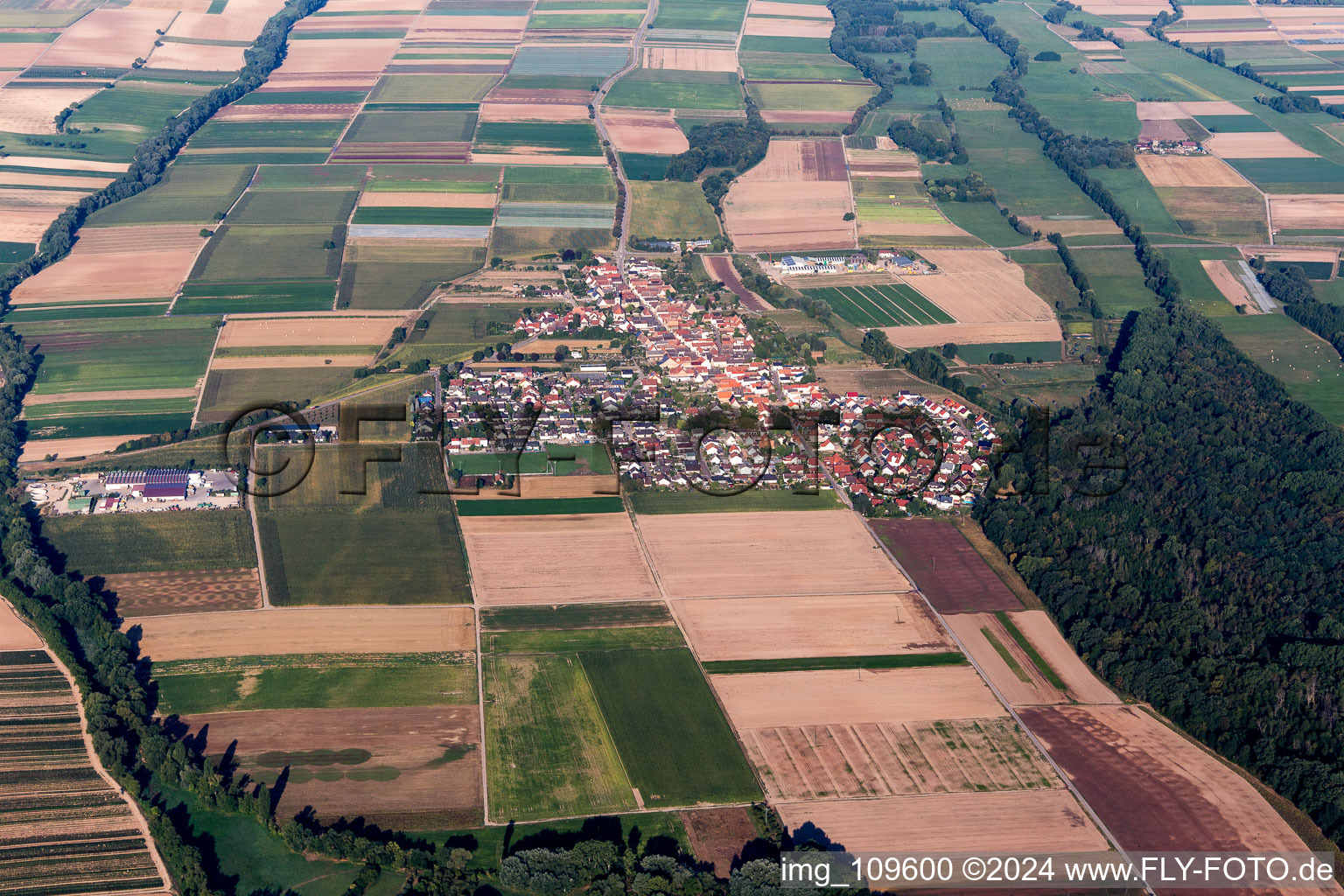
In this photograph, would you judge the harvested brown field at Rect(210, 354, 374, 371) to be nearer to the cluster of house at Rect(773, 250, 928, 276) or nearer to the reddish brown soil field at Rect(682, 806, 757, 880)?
the cluster of house at Rect(773, 250, 928, 276)

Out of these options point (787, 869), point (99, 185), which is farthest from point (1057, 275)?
point (99, 185)

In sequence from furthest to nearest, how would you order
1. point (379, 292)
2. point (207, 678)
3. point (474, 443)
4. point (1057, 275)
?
point (1057, 275), point (379, 292), point (474, 443), point (207, 678)

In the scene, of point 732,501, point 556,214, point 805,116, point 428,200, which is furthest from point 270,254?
point 805,116

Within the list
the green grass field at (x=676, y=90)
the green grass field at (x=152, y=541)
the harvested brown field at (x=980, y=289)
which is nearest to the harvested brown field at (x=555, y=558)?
the green grass field at (x=152, y=541)

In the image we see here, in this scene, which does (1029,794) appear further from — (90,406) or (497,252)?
(497,252)

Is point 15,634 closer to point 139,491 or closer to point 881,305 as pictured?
point 139,491

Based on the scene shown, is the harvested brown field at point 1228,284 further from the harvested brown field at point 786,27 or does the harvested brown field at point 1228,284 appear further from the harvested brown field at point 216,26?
the harvested brown field at point 216,26

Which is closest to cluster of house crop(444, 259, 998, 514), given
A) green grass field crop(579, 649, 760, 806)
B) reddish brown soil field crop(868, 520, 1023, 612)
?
reddish brown soil field crop(868, 520, 1023, 612)
